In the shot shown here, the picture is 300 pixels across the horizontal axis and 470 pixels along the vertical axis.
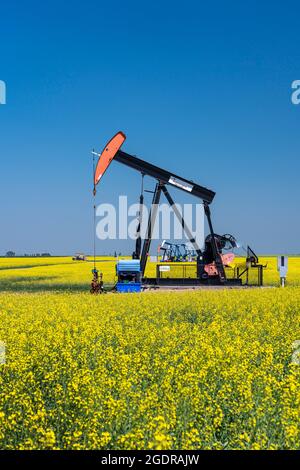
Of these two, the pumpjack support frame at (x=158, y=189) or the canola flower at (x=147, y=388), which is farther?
the pumpjack support frame at (x=158, y=189)

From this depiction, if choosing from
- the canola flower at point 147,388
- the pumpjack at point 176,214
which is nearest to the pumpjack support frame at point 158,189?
the pumpjack at point 176,214

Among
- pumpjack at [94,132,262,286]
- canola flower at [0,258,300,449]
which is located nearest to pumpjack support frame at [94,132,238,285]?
pumpjack at [94,132,262,286]

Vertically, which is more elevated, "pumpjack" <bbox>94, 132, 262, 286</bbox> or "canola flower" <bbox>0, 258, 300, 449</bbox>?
"pumpjack" <bbox>94, 132, 262, 286</bbox>

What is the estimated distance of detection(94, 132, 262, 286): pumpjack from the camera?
28.4 m

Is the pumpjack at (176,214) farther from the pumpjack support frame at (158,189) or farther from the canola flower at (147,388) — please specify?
the canola flower at (147,388)

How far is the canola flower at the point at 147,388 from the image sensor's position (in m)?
6.27

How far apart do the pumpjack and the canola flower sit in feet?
49.3

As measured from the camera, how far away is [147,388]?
7754 millimetres

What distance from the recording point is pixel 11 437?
273 inches

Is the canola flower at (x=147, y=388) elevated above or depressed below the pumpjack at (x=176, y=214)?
below

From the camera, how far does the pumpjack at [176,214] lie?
2839 centimetres

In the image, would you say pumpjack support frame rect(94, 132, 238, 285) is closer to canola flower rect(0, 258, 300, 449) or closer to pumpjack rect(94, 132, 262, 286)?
pumpjack rect(94, 132, 262, 286)

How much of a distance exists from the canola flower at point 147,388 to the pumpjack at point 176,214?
49.3 feet

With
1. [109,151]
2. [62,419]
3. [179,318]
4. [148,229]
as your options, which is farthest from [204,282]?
[62,419]
